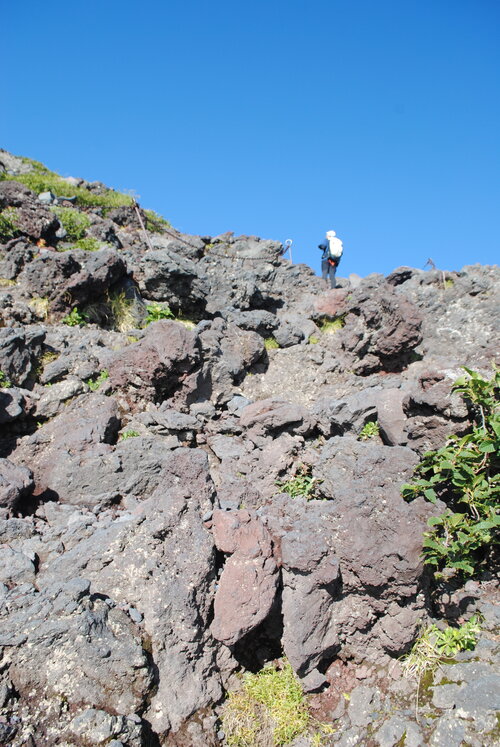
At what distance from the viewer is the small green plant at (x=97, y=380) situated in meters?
7.14

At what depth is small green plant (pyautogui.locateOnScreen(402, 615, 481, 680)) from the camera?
13.8 ft

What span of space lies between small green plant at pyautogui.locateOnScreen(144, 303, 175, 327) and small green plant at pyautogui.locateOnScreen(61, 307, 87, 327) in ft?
4.14

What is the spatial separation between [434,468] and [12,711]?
418 cm

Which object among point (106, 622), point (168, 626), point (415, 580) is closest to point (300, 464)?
point (415, 580)

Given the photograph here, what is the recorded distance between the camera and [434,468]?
485cm

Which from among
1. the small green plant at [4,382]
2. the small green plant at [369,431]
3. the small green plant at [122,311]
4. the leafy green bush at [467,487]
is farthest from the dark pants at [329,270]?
the small green plant at [4,382]

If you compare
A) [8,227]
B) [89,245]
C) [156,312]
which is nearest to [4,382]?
[156,312]

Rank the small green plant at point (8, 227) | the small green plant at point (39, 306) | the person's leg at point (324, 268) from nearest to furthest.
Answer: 1. the small green plant at point (39, 306)
2. the small green plant at point (8, 227)
3. the person's leg at point (324, 268)

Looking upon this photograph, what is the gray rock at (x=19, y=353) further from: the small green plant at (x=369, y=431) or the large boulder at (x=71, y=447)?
the small green plant at (x=369, y=431)

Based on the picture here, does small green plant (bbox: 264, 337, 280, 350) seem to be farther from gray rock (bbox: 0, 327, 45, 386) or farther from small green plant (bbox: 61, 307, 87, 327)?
gray rock (bbox: 0, 327, 45, 386)

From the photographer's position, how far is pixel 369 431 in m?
6.46

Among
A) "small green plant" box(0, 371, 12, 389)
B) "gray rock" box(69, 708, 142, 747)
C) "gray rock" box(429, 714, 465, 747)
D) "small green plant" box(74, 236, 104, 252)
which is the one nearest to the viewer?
"gray rock" box(69, 708, 142, 747)

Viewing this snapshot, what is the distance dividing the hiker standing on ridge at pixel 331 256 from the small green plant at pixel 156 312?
17.4 feet

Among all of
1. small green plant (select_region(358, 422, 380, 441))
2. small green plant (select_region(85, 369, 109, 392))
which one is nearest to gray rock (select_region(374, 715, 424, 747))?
small green plant (select_region(358, 422, 380, 441))
